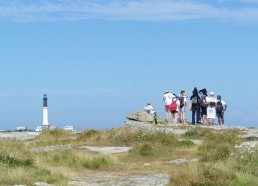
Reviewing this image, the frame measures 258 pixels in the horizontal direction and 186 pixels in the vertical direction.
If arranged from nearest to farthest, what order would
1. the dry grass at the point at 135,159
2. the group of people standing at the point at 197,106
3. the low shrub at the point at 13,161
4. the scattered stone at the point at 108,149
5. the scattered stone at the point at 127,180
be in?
1. the dry grass at the point at 135,159
2. the scattered stone at the point at 127,180
3. the low shrub at the point at 13,161
4. the scattered stone at the point at 108,149
5. the group of people standing at the point at 197,106

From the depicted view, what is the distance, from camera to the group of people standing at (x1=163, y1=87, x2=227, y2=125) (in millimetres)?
36312

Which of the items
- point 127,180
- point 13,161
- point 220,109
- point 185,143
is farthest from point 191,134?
point 127,180

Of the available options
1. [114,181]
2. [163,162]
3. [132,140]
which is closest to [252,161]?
[114,181]

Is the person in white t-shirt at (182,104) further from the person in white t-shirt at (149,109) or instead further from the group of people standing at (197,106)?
the person in white t-shirt at (149,109)

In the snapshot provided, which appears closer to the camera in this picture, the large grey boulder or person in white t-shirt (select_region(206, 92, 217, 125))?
person in white t-shirt (select_region(206, 92, 217, 125))

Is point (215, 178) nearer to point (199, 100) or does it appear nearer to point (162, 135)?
point (162, 135)

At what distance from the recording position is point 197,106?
3609 centimetres

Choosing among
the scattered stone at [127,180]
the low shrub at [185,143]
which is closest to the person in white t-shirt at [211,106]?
the low shrub at [185,143]

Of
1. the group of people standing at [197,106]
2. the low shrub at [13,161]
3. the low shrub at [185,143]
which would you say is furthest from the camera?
the group of people standing at [197,106]

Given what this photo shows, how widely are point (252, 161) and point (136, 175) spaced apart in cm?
321

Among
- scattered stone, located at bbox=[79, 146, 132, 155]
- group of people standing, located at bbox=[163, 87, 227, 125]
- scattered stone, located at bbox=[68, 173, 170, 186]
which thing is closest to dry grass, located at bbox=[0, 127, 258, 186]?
scattered stone, located at bbox=[68, 173, 170, 186]

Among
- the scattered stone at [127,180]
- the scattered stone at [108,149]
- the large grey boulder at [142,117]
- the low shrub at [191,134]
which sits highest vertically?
the large grey boulder at [142,117]

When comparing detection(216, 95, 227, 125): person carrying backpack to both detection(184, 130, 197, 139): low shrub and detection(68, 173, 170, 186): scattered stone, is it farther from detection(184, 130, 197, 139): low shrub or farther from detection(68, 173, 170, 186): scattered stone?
detection(68, 173, 170, 186): scattered stone

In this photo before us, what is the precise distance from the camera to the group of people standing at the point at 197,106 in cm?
3631
